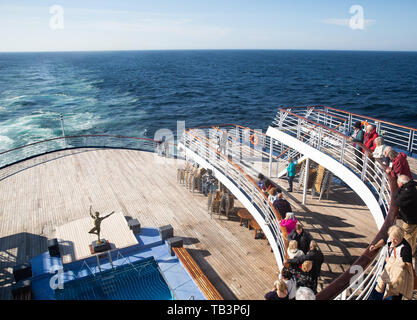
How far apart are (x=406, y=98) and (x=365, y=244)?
54974mm

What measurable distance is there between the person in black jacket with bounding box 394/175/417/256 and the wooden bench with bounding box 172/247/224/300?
14.3 ft

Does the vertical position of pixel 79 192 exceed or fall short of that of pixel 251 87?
it falls short

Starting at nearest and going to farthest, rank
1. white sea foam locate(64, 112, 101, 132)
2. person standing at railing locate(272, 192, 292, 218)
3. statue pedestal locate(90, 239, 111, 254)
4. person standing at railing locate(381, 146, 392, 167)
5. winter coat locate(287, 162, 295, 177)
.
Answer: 1. person standing at railing locate(381, 146, 392, 167)
2. person standing at railing locate(272, 192, 292, 218)
3. statue pedestal locate(90, 239, 111, 254)
4. winter coat locate(287, 162, 295, 177)
5. white sea foam locate(64, 112, 101, 132)

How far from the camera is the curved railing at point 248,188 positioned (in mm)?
7434

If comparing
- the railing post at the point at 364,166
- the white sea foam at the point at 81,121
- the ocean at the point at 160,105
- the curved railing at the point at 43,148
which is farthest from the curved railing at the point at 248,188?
the white sea foam at the point at 81,121

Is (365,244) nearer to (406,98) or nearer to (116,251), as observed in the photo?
(116,251)

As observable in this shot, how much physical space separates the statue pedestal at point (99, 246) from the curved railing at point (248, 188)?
4.61 m

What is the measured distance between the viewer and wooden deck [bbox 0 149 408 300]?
8297 millimetres

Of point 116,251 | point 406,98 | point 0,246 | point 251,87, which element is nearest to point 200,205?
point 116,251

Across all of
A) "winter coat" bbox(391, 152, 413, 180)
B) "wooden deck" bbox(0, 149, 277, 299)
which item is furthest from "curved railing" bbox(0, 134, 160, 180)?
"winter coat" bbox(391, 152, 413, 180)

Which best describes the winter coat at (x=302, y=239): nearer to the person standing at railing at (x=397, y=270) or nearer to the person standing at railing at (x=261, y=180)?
the person standing at railing at (x=397, y=270)

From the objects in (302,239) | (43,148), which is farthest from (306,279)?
(43,148)

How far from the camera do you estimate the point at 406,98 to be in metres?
Answer: 52.5

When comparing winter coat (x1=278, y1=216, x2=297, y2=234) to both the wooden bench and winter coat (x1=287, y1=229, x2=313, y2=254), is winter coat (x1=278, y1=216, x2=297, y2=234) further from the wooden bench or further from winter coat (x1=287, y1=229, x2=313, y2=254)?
the wooden bench
